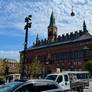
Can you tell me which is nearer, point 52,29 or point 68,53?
point 68,53

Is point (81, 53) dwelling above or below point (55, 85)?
above

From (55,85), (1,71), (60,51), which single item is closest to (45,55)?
(60,51)

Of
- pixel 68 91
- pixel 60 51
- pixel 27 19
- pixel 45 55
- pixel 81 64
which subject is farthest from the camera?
pixel 45 55

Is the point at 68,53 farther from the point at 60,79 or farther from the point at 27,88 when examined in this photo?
the point at 27,88

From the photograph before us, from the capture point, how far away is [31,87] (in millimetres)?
6176

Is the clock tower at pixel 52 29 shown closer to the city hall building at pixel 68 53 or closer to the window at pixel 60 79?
the city hall building at pixel 68 53

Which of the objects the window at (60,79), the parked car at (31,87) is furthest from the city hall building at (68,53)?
the parked car at (31,87)

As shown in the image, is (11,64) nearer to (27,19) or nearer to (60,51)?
(60,51)

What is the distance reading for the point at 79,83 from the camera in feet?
57.6

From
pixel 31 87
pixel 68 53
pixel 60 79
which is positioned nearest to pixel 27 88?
pixel 31 87

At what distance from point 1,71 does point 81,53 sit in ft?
105

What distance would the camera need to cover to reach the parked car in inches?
228

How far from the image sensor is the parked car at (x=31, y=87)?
19.0 ft

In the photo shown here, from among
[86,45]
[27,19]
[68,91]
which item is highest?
[86,45]
